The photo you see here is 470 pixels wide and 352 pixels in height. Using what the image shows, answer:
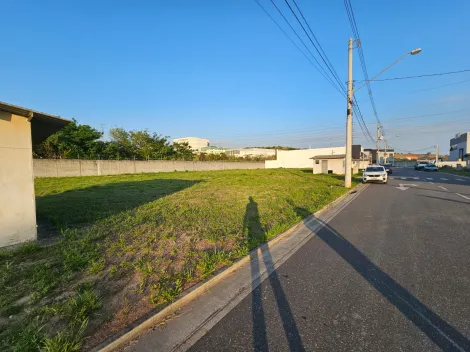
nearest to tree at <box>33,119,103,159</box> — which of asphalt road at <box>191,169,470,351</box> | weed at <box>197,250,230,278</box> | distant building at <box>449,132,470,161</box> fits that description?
weed at <box>197,250,230,278</box>

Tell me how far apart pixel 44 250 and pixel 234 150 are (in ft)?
292

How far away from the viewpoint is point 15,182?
16.6 feet

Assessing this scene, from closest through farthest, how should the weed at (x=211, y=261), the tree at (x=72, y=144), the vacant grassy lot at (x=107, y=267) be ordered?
the vacant grassy lot at (x=107, y=267) → the weed at (x=211, y=261) → the tree at (x=72, y=144)

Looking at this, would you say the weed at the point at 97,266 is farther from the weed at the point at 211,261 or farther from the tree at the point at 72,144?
the tree at the point at 72,144

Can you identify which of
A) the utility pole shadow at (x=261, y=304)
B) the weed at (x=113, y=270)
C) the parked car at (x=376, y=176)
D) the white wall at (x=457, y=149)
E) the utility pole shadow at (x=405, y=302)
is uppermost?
the white wall at (x=457, y=149)

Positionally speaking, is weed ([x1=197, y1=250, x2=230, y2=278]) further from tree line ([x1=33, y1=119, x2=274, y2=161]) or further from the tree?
the tree


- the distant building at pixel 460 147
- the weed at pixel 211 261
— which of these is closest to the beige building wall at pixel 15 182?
the weed at pixel 211 261

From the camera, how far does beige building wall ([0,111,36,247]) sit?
4902mm

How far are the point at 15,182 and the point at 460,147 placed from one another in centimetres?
9332

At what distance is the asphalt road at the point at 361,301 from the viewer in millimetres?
2477

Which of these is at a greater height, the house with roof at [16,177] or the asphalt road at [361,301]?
the house with roof at [16,177]

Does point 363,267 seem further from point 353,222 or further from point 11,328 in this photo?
point 11,328

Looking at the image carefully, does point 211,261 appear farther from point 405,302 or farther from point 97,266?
point 405,302

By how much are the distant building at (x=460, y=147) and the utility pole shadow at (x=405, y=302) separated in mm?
74764
